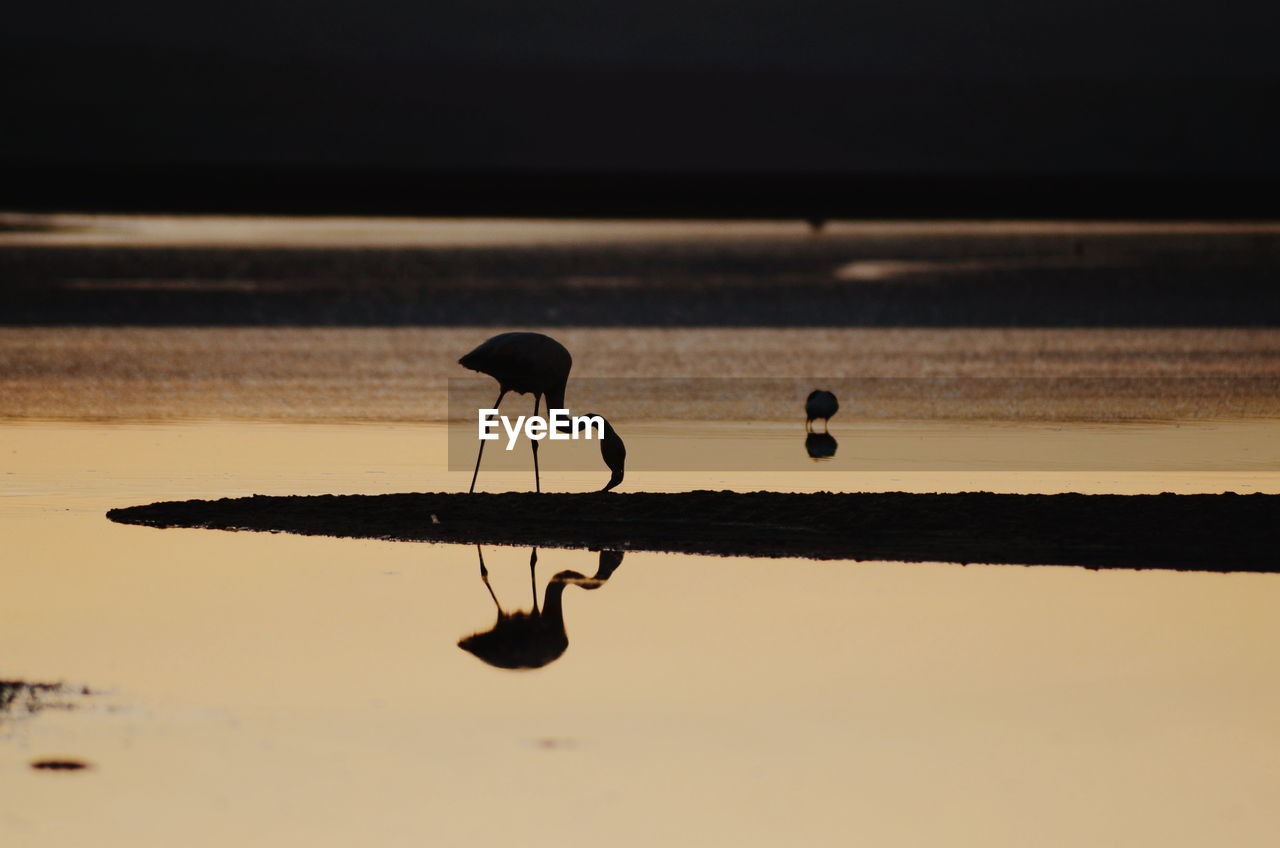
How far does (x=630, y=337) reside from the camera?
33.6 metres

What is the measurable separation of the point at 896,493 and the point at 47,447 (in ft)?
26.6

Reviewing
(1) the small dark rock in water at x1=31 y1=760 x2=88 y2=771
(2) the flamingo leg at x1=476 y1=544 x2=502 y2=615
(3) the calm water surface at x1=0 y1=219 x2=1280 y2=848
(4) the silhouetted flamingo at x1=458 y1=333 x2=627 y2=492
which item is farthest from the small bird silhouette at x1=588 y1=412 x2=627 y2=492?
(1) the small dark rock in water at x1=31 y1=760 x2=88 y2=771

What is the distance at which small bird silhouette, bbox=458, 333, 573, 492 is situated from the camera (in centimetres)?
1488

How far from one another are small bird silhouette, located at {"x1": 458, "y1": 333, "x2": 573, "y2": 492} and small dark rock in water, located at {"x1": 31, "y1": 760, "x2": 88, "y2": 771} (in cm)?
744

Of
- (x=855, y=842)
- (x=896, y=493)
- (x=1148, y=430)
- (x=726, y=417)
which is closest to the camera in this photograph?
(x=855, y=842)

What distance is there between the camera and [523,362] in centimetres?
1504

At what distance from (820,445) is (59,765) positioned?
12.3 m

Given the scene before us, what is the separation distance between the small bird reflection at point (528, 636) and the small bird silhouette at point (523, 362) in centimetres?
377

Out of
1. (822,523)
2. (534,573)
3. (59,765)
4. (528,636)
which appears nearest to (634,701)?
(528,636)

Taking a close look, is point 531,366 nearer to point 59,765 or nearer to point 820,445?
point 820,445

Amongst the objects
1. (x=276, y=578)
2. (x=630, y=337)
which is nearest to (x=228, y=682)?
(x=276, y=578)

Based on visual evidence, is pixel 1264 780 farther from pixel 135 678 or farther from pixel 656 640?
pixel 135 678

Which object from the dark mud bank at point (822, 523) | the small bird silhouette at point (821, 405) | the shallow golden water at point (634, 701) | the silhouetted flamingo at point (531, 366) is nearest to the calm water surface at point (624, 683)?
the shallow golden water at point (634, 701)

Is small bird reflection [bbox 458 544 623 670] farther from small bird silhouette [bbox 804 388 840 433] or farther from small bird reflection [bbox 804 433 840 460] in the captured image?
small bird silhouette [bbox 804 388 840 433]
